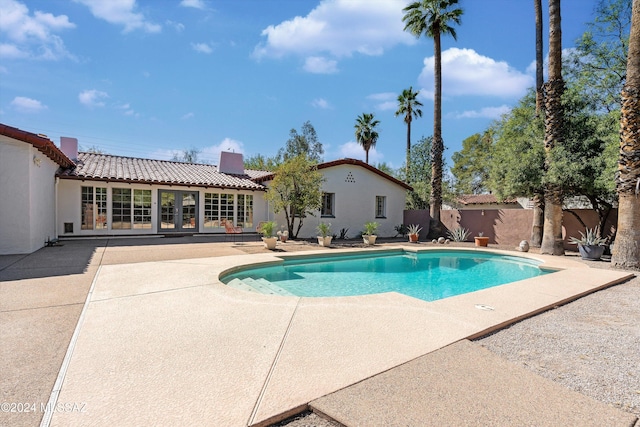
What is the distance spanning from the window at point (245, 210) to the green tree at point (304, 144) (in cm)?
2381

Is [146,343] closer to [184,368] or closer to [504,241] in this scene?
[184,368]

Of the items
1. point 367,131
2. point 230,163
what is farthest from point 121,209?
point 367,131

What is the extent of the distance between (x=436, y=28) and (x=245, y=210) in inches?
606

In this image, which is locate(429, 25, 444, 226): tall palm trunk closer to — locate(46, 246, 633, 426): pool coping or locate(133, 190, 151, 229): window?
locate(46, 246, 633, 426): pool coping

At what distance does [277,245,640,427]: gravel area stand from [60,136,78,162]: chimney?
65.3 ft

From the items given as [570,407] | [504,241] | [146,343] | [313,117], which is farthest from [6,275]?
[313,117]

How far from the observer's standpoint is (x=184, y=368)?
315cm

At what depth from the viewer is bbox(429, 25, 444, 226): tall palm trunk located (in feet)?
62.5

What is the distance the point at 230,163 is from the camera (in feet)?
66.8

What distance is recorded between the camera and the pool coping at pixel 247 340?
8.68ft

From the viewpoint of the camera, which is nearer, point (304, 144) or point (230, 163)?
point (230, 163)

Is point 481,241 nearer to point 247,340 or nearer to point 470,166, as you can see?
point 247,340

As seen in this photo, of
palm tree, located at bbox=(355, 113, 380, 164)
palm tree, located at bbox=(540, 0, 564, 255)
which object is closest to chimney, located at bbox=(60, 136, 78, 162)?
palm tree, located at bbox=(540, 0, 564, 255)

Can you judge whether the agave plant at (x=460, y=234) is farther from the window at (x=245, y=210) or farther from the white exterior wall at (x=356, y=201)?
the window at (x=245, y=210)
